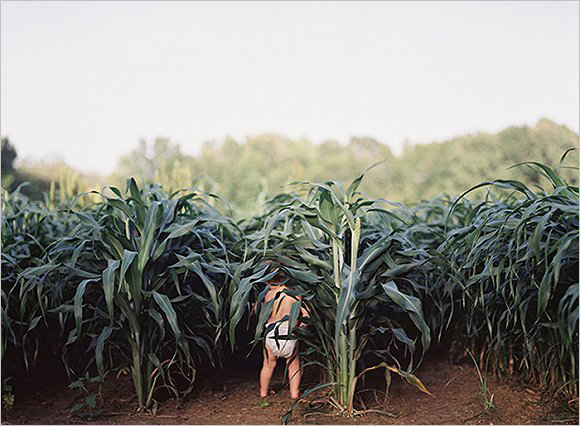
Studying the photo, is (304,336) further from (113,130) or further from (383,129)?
(383,129)

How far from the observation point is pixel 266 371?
2.87 m

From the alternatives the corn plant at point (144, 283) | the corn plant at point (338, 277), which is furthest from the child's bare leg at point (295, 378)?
the corn plant at point (144, 283)

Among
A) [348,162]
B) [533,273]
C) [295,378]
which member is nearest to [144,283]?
[295,378]

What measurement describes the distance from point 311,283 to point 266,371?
23.0 inches

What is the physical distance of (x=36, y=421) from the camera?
2.71 metres

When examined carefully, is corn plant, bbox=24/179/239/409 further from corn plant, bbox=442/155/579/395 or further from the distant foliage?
the distant foliage

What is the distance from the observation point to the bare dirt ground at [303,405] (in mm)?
2600

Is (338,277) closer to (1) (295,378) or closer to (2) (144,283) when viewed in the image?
(1) (295,378)

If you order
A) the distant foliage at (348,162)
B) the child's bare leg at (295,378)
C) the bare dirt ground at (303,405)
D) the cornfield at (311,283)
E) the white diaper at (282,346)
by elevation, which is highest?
the distant foliage at (348,162)

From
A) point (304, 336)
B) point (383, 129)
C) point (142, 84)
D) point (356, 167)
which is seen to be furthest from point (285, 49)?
point (304, 336)

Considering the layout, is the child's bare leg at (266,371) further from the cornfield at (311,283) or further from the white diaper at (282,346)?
the cornfield at (311,283)

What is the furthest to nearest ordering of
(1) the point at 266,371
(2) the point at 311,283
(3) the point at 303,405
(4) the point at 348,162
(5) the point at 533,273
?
(4) the point at 348,162 → (1) the point at 266,371 → (3) the point at 303,405 → (2) the point at 311,283 → (5) the point at 533,273

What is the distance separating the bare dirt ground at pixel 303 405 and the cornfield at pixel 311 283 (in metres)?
0.10

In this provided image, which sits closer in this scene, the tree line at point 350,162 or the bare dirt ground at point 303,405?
the bare dirt ground at point 303,405
